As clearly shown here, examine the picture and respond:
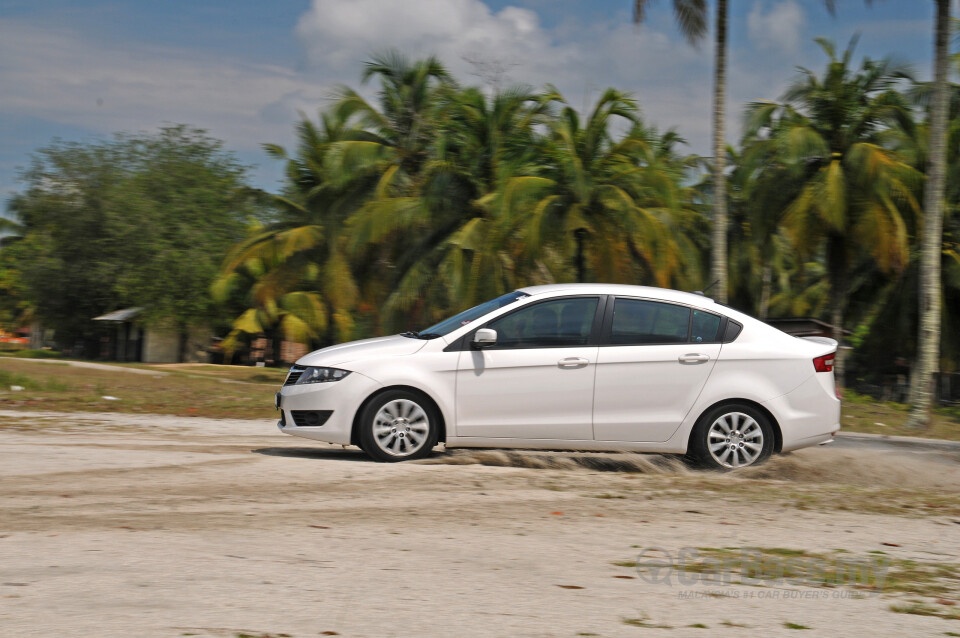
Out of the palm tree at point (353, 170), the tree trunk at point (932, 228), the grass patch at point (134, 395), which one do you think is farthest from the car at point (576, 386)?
the palm tree at point (353, 170)

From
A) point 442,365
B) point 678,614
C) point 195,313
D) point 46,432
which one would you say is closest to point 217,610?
point 678,614

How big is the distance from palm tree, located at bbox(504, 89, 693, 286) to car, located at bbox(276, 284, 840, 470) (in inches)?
533

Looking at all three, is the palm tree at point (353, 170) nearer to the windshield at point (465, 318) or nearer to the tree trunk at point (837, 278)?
the tree trunk at point (837, 278)

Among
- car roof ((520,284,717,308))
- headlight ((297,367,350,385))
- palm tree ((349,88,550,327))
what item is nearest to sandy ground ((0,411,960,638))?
headlight ((297,367,350,385))

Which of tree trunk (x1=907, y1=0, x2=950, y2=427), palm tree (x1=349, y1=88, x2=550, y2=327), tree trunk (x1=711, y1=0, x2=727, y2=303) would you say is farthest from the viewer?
palm tree (x1=349, y1=88, x2=550, y2=327)

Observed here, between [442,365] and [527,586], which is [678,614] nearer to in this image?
[527,586]

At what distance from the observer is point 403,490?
7.27 metres

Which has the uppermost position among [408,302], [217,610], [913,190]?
[913,190]

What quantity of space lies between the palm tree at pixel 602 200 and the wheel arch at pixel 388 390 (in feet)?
46.7

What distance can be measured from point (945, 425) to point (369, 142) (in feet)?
51.5

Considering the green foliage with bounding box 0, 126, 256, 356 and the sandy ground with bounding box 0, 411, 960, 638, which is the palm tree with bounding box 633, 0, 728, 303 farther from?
the green foliage with bounding box 0, 126, 256, 356

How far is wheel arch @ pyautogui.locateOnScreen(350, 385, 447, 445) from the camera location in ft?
27.8

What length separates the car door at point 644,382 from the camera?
28.1 ft

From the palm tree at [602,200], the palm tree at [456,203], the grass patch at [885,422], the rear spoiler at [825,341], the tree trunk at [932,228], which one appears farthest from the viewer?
the palm tree at [456,203]
